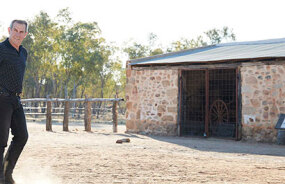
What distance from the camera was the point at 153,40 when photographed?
3981cm

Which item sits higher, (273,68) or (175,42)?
(175,42)

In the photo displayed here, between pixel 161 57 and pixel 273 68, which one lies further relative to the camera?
pixel 161 57

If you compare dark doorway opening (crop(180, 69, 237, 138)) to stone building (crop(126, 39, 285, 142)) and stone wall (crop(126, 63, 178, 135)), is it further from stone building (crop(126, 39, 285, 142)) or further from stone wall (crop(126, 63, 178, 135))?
stone wall (crop(126, 63, 178, 135))

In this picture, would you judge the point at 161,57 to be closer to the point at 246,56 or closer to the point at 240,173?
the point at 246,56

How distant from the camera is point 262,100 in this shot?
1018cm

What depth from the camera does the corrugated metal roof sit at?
34.9 ft

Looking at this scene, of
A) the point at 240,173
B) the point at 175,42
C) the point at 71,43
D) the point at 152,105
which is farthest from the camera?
the point at 175,42

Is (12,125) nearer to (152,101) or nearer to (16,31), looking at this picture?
(16,31)

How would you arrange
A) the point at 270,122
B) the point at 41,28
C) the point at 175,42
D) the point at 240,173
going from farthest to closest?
1. the point at 175,42
2. the point at 41,28
3. the point at 270,122
4. the point at 240,173

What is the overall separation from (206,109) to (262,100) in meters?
1.70

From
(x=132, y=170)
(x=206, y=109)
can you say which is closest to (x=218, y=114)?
(x=206, y=109)

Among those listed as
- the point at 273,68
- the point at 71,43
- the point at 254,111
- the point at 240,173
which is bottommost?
the point at 240,173

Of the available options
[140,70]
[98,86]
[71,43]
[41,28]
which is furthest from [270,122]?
[98,86]

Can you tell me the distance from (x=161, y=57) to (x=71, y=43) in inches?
691
